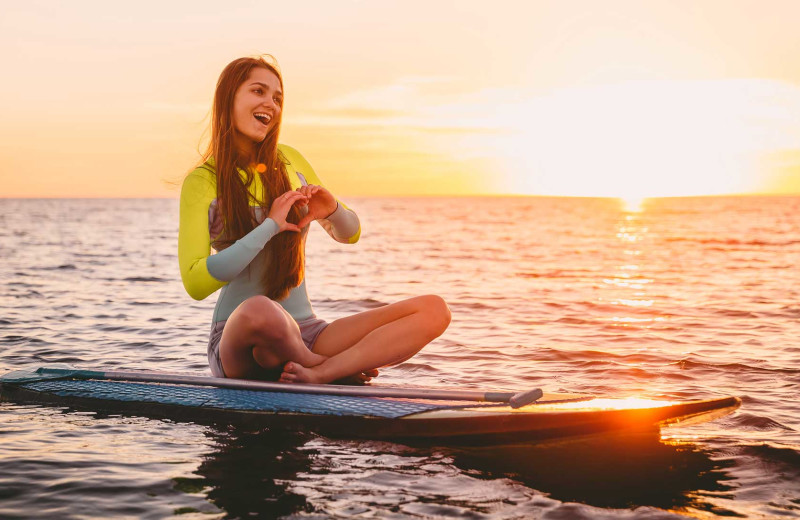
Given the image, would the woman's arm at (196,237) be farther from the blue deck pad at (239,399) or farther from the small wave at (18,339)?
the small wave at (18,339)

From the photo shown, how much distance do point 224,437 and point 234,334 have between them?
513 mm

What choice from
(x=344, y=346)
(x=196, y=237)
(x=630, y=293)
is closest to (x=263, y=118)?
(x=196, y=237)

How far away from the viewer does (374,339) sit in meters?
4.37

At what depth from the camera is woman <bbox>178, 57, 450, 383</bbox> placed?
4.12 metres

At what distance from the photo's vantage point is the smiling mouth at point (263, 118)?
4336 mm

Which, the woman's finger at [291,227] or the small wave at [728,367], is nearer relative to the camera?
the woman's finger at [291,227]

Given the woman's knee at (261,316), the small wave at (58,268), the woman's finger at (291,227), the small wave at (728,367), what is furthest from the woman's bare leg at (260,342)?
the small wave at (58,268)

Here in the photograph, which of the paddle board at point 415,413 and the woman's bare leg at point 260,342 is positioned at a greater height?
the woman's bare leg at point 260,342

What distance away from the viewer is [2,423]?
4402mm

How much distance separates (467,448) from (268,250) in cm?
144

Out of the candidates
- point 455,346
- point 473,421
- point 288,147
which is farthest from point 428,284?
point 473,421

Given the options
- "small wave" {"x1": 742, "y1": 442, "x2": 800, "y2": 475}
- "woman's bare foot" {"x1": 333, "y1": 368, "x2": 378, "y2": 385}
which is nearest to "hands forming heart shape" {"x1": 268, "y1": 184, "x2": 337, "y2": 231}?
"woman's bare foot" {"x1": 333, "y1": 368, "x2": 378, "y2": 385}

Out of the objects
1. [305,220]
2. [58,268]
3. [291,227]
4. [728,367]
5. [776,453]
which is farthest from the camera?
[58,268]

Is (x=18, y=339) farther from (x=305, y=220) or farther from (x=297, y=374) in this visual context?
(x=305, y=220)
